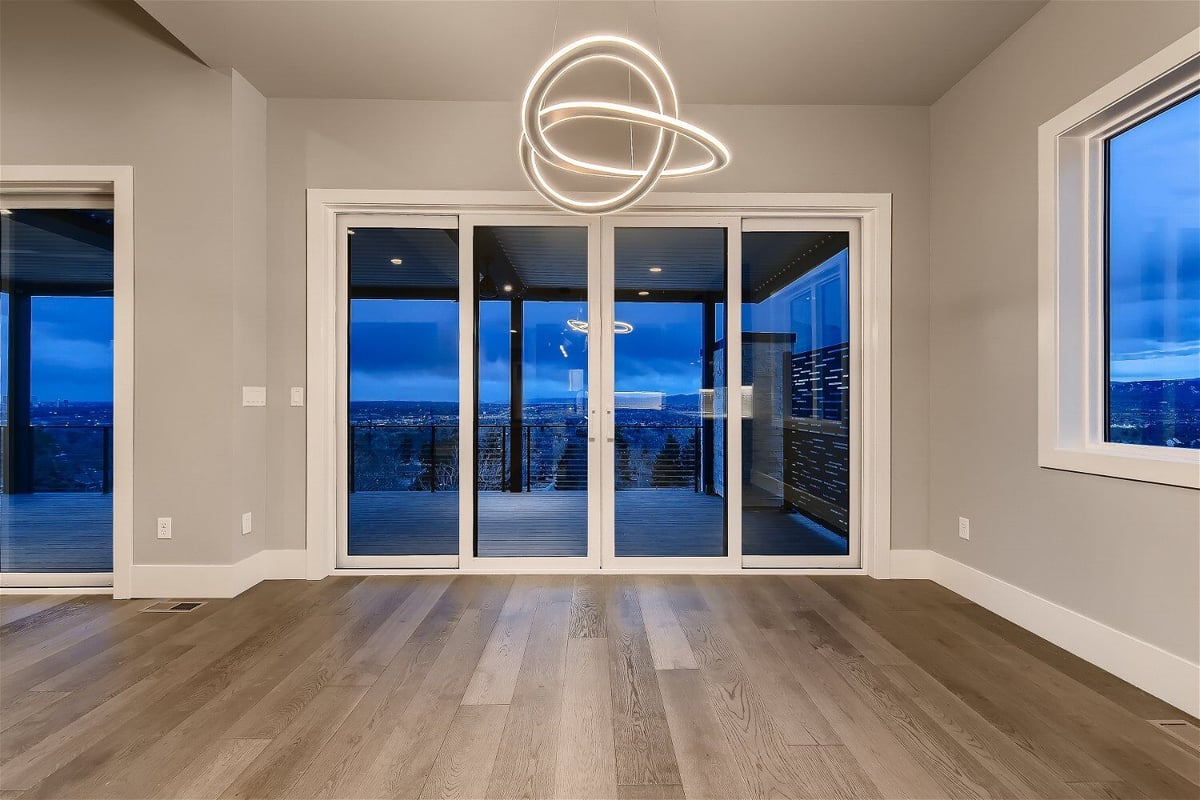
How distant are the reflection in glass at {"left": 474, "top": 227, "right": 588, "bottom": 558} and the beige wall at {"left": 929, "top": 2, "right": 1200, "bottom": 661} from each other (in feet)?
7.76

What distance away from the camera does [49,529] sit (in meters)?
3.71

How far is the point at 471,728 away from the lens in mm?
2041

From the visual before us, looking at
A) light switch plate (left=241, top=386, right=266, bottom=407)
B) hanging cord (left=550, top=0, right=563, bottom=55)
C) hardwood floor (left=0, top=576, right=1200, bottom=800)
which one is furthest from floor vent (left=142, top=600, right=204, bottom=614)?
hanging cord (left=550, top=0, right=563, bottom=55)

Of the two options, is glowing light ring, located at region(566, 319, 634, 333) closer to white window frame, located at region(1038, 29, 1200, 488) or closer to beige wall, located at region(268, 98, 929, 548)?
beige wall, located at region(268, 98, 929, 548)

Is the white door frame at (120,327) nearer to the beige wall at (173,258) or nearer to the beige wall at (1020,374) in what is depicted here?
the beige wall at (173,258)

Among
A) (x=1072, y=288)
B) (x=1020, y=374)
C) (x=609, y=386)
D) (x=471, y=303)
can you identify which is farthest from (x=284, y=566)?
(x=1072, y=288)

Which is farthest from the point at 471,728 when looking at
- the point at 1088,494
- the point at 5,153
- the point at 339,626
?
the point at 5,153

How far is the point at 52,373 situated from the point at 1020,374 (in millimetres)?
5745

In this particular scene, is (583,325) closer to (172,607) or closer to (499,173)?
(499,173)

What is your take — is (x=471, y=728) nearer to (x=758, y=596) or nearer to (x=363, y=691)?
(x=363, y=691)

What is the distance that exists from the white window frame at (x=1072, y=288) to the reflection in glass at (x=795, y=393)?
125 cm

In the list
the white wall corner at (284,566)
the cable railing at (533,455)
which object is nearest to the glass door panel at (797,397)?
the cable railing at (533,455)

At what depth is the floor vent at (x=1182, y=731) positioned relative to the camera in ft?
6.48

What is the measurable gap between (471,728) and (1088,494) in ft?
9.46
